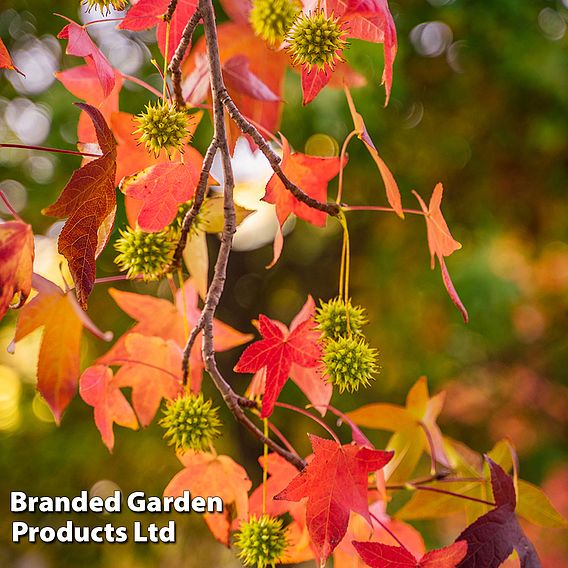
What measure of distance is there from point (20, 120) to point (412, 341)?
49.8 inches

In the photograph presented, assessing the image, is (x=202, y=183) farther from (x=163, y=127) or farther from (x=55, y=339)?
(x=55, y=339)

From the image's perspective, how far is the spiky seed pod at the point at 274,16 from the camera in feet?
1.47

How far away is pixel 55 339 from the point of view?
436 millimetres

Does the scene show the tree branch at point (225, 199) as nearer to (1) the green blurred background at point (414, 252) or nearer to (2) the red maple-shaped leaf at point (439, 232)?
(2) the red maple-shaped leaf at point (439, 232)

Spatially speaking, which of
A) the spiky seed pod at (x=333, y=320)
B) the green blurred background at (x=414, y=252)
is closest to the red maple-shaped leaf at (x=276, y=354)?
the spiky seed pod at (x=333, y=320)

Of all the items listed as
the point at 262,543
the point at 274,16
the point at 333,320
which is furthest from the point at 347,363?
the point at 274,16

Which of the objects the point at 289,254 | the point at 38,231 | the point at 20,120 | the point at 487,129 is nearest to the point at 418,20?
the point at 487,129

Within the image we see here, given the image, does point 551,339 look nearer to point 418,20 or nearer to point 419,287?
point 419,287

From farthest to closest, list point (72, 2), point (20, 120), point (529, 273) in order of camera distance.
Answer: point (529, 273) < point (20, 120) < point (72, 2)

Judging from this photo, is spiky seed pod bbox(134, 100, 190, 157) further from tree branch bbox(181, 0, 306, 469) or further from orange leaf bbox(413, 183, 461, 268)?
orange leaf bbox(413, 183, 461, 268)

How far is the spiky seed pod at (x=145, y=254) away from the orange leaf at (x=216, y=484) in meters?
0.15

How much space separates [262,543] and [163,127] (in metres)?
0.29

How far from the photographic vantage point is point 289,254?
2.21 meters

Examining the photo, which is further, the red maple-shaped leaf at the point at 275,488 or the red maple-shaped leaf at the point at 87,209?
the red maple-shaped leaf at the point at 275,488
